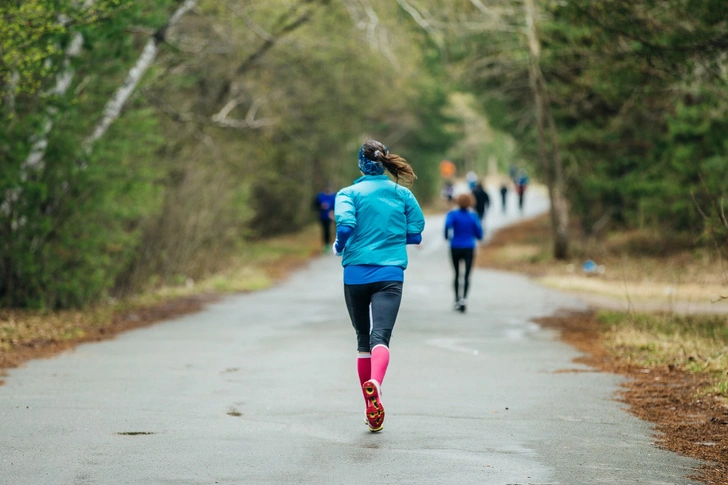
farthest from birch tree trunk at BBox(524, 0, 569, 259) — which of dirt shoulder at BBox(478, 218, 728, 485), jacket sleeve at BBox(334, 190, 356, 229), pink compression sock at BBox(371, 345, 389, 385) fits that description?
pink compression sock at BBox(371, 345, 389, 385)

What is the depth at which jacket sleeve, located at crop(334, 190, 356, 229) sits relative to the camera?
7.36 meters

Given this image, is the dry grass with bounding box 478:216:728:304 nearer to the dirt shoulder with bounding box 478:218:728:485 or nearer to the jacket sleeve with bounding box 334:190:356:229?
the dirt shoulder with bounding box 478:218:728:485

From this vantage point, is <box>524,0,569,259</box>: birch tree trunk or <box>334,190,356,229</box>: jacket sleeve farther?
<box>524,0,569,259</box>: birch tree trunk

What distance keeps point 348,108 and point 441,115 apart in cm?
2729

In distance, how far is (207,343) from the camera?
12883mm

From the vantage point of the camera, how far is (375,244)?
24.6ft

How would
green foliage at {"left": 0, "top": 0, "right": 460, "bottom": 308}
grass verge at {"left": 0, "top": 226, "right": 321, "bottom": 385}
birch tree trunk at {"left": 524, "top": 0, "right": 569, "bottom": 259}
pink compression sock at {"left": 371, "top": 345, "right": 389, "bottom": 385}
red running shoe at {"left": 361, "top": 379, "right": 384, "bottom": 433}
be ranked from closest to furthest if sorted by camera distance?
red running shoe at {"left": 361, "top": 379, "right": 384, "bottom": 433} < pink compression sock at {"left": 371, "top": 345, "right": 389, "bottom": 385} < grass verge at {"left": 0, "top": 226, "right": 321, "bottom": 385} < green foliage at {"left": 0, "top": 0, "right": 460, "bottom": 308} < birch tree trunk at {"left": 524, "top": 0, "right": 569, "bottom": 259}

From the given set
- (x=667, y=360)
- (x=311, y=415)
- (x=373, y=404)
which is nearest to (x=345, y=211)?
(x=373, y=404)

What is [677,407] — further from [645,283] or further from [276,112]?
[276,112]

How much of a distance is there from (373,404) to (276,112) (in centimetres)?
2390

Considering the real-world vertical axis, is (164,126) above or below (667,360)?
above

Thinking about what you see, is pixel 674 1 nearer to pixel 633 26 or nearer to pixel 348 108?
pixel 633 26

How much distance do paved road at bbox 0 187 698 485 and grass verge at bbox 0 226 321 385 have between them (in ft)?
1.75

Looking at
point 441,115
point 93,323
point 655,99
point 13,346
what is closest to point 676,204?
point 655,99
